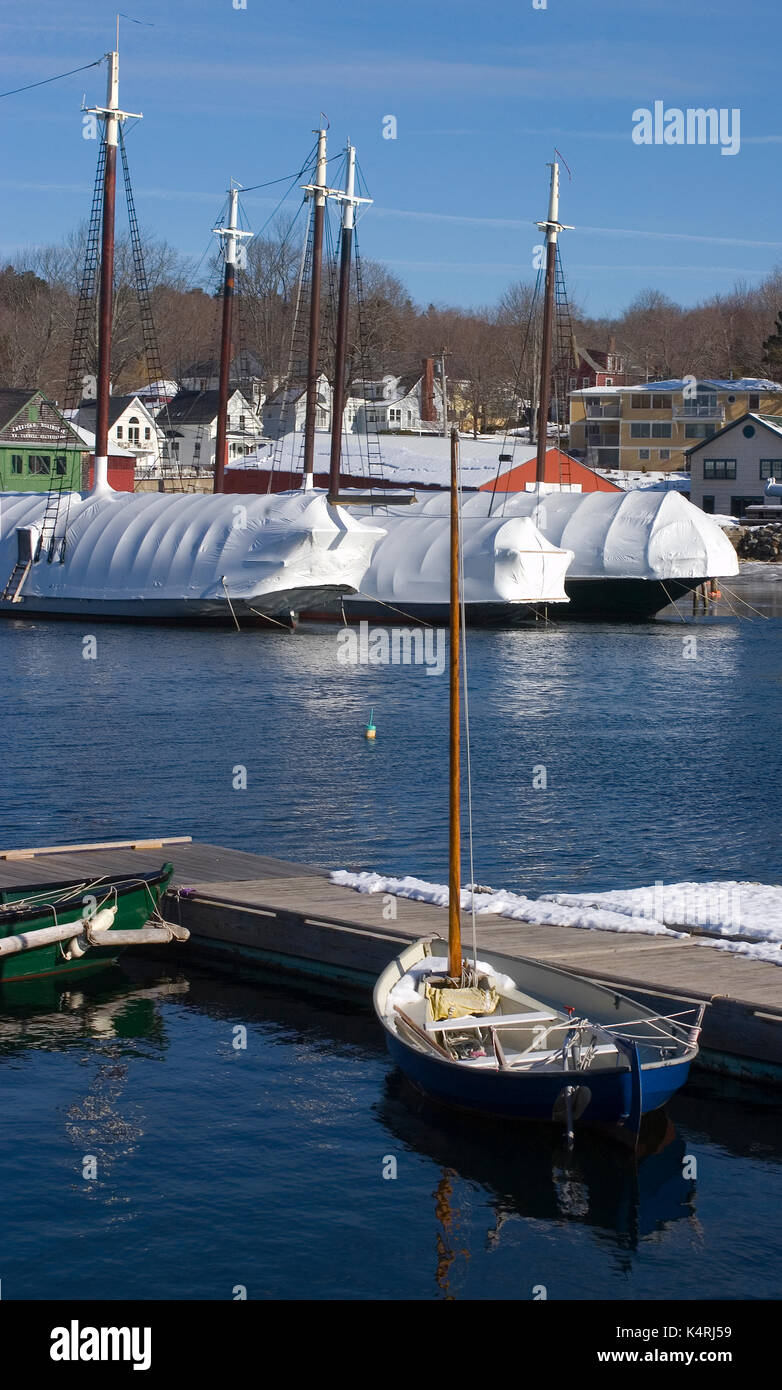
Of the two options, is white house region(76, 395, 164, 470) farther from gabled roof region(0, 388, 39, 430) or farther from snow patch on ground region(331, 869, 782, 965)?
snow patch on ground region(331, 869, 782, 965)

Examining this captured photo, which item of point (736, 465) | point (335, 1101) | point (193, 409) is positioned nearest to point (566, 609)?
point (736, 465)

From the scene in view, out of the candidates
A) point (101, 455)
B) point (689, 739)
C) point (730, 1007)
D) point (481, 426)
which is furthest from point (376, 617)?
point (481, 426)

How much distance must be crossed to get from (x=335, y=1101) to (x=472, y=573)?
50.3 metres

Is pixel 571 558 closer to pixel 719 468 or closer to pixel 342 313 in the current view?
pixel 342 313

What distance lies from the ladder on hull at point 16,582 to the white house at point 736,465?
180ft

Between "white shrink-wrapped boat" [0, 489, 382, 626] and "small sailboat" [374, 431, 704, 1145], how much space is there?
148ft

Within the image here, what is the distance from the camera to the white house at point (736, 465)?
344ft

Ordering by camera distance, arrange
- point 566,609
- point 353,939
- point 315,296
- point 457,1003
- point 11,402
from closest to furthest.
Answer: point 457,1003 < point 353,939 < point 315,296 < point 566,609 < point 11,402

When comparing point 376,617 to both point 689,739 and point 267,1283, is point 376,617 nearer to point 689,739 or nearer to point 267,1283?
point 689,739

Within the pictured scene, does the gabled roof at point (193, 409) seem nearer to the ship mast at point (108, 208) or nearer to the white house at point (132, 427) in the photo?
the white house at point (132, 427)

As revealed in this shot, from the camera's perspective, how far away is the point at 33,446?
93.4 m
